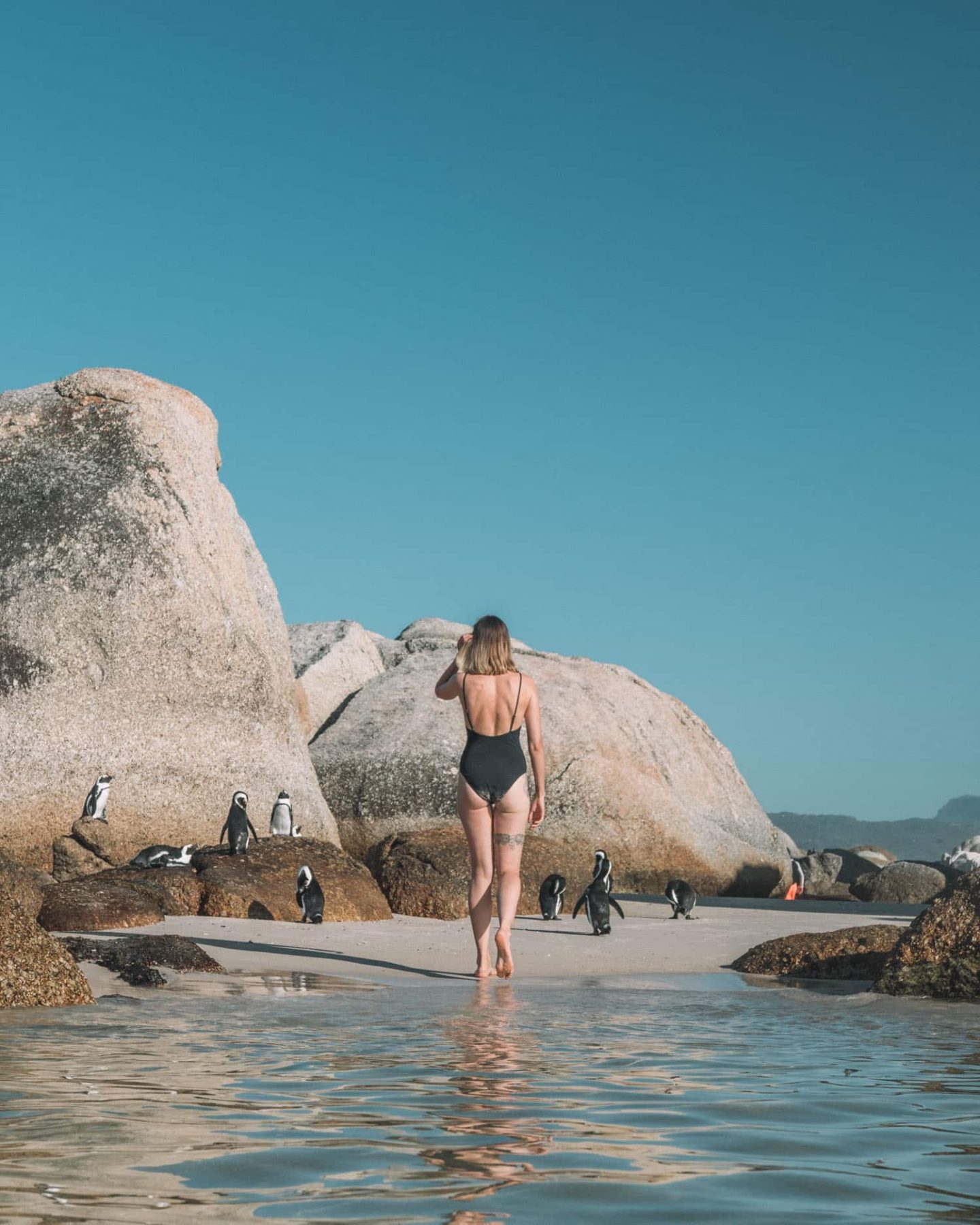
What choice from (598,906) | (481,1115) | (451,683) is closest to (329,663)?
(598,906)

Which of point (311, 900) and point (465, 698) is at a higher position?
point (465, 698)

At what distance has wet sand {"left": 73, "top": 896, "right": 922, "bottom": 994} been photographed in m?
9.50

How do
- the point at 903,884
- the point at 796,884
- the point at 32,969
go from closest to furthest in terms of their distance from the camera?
the point at 32,969 → the point at 796,884 → the point at 903,884

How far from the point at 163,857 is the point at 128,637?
561 cm

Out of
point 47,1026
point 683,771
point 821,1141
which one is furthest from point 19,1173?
point 683,771

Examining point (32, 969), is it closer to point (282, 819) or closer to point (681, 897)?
point (681, 897)

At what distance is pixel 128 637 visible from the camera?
20.5 m

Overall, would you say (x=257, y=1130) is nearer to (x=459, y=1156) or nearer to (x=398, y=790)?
(x=459, y=1156)

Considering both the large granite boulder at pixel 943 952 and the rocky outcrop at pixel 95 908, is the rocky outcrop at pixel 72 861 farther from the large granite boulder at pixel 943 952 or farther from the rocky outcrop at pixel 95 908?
the large granite boulder at pixel 943 952

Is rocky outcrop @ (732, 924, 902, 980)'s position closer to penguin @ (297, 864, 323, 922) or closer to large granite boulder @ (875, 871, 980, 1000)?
large granite boulder @ (875, 871, 980, 1000)

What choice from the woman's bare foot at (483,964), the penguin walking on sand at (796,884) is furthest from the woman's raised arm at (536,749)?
the penguin walking on sand at (796,884)

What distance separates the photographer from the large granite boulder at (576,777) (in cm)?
2502

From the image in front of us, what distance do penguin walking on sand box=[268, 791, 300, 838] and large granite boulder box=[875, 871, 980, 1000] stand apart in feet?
39.7

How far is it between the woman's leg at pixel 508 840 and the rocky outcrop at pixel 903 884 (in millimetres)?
20793
